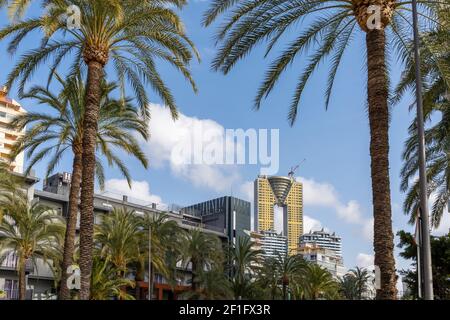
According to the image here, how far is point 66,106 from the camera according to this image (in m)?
28.5

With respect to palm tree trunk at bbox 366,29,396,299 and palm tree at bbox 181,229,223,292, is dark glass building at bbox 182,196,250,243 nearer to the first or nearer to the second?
palm tree at bbox 181,229,223,292

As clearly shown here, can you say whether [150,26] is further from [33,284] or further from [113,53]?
[33,284]

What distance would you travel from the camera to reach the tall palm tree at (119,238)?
49.8 meters

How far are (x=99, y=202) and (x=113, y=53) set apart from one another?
5758cm

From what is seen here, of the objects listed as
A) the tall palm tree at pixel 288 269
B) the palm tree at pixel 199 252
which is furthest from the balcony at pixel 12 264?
the tall palm tree at pixel 288 269

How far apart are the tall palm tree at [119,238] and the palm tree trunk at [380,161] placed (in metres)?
36.2

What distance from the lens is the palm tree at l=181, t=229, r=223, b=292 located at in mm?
59550

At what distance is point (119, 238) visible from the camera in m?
49.8

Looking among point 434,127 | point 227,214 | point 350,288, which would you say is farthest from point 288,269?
point 227,214

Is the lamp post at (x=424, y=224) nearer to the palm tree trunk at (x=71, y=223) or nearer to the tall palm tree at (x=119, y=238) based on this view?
the palm tree trunk at (x=71, y=223)

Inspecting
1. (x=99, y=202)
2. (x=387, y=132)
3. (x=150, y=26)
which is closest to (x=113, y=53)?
(x=150, y=26)

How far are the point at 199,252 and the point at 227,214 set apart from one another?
5909 centimetres

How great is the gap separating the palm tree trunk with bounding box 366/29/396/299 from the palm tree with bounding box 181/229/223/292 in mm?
44828

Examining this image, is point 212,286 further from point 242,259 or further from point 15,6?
point 15,6
